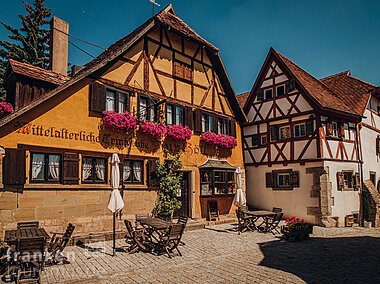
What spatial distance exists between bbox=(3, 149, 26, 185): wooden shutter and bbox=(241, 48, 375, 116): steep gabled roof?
13596 millimetres

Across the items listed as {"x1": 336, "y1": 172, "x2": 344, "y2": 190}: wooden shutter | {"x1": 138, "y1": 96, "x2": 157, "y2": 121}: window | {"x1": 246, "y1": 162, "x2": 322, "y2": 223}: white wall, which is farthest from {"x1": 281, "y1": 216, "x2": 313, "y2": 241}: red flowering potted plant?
{"x1": 138, "y1": 96, "x2": 157, "y2": 121}: window

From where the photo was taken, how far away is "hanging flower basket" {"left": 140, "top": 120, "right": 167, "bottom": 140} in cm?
1297

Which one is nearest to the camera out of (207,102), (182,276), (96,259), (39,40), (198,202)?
(182,276)

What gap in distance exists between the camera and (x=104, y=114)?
11789 millimetres

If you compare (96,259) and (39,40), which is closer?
(96,259)

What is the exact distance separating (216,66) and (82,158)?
30.4 ft

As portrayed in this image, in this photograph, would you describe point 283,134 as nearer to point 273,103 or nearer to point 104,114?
point 273,103

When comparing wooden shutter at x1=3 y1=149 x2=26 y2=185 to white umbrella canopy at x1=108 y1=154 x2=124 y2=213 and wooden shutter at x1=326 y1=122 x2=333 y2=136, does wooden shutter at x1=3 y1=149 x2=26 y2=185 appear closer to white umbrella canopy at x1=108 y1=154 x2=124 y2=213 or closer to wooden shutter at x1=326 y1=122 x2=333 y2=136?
white umbrella canopy at x1=108 y1=154 x2=124 y2=213

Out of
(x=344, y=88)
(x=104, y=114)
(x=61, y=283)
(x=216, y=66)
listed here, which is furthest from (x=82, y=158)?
(x=344, y=88)

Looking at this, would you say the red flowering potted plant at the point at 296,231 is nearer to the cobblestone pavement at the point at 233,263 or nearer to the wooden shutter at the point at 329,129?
the cobblestone pavement at the point at 233,263

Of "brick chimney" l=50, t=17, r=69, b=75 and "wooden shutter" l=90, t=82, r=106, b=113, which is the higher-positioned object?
"brick chimney" l=50, t=17, r=69, b=75

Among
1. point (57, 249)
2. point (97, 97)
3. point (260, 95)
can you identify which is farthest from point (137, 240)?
point (260, 95)

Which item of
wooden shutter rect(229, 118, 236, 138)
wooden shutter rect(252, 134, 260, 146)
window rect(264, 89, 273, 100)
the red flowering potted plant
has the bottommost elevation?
the red flowering potted plant

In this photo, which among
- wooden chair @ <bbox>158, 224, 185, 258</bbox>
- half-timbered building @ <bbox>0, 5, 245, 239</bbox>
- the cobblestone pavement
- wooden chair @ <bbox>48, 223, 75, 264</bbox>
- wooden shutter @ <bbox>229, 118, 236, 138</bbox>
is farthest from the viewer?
wooden shutter @ <bbox>229, 118, 236, 138</bbox>
